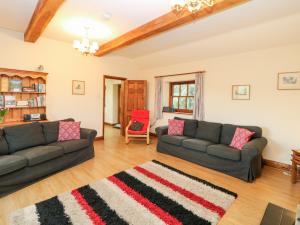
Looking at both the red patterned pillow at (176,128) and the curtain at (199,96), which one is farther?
the curtain at (199,96)

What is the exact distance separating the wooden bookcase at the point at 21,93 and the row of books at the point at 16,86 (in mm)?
41

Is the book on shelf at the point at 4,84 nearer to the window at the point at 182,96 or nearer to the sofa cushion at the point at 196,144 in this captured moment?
the sofa cushion at the point at 196,144

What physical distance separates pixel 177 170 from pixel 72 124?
232cm

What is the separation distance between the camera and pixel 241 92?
3.93m

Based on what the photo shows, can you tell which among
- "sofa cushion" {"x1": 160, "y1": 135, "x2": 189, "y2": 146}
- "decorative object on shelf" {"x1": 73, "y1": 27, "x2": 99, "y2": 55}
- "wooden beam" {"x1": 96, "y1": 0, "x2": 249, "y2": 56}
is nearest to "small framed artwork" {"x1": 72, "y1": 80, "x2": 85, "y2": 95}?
"wooden beam" {"x1": 96, "y1": 0, "x2": 249, "y2": 56}

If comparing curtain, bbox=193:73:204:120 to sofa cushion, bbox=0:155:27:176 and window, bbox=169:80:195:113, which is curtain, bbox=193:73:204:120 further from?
sofa cushion, bbox=0:155:27:176

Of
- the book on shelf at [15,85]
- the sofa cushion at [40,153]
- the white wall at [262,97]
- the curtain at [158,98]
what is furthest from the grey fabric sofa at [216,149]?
the book on shelf at [15,85]

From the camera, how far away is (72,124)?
362 centimetres

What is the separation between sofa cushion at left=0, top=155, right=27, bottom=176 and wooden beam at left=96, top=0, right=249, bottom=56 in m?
2.79

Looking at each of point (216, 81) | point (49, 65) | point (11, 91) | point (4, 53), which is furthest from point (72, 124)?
point (216, 81)

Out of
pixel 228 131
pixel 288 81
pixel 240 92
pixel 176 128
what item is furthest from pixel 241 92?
pixel 176 128

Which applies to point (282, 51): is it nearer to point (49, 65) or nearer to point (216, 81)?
point (216, 81)

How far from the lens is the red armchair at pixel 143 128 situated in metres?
4.94

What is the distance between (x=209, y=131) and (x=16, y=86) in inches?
169
